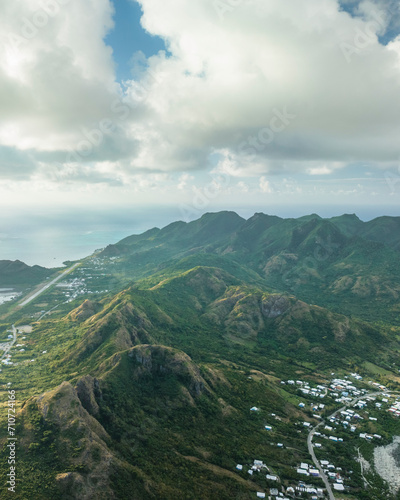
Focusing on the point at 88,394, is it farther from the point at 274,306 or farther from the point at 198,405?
the point at 274,306

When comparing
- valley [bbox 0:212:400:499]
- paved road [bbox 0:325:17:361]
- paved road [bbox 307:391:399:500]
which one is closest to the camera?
valley [bbox 0:212:400:499]

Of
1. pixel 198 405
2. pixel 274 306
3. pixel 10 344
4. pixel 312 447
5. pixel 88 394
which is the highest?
pixel 88 394

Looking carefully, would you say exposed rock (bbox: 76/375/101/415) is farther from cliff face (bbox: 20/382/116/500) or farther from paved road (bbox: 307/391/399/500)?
paved road (bbox: 307/391/399/500)

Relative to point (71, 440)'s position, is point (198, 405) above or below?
below

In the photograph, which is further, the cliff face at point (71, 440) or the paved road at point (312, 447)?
the paved road at point (312, 447)

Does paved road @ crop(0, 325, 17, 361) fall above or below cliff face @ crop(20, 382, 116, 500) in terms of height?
below

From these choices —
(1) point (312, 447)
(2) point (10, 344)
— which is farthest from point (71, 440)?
(2) point (10, 344)

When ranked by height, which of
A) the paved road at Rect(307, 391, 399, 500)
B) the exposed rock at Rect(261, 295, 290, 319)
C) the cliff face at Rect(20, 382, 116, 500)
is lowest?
the paved road at Rect(307, 391, 399, 500)

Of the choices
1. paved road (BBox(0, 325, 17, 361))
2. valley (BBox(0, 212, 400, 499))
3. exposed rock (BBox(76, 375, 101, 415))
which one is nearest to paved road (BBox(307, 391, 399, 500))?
valley (BBox(0, 212, 400, 499))

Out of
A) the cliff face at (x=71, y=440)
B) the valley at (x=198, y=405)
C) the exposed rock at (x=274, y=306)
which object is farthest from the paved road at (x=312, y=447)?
the exposed rock at (x=274, y=306)

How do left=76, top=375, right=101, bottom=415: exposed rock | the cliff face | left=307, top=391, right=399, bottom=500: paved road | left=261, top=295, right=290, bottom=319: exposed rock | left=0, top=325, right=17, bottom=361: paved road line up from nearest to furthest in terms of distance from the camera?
the cliff face < left=307, top=391, right=399, bottom=500: paved road < left=76, top=375, right=101, bottom=415: exposed rock < left=0, top=325, right=17, bottom=361: paved road < left=261, top=295, right=290, bottom=319: exposed rock

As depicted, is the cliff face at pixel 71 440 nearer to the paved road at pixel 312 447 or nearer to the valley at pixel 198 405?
the valley at pixel 198 405

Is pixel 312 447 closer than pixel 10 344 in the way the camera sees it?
Yes
